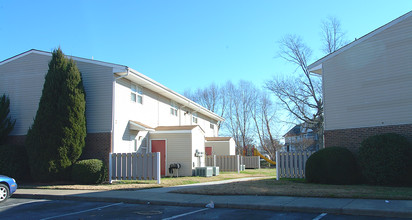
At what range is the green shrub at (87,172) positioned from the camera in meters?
16.0

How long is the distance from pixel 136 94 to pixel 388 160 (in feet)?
43.9

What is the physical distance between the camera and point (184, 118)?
28.2 m

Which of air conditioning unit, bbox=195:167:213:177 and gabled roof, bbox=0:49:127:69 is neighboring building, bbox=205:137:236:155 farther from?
gabled roof, bbox=0:49:127:69

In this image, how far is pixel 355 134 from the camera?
1559cm

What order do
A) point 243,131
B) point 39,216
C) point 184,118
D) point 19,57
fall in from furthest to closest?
point 243,131
point 184,118
point 19,57
point 39,216

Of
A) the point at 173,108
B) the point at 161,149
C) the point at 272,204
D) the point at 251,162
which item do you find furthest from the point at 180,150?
the point at 251,162

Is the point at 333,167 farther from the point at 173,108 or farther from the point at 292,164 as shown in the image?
the point at 173,108

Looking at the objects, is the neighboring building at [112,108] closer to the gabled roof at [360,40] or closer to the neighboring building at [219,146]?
the gabled roof at [360,40]

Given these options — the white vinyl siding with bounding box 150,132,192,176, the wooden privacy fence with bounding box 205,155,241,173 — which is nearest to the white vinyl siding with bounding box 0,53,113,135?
the white vinyl siding with bounding box 150,132,192,176

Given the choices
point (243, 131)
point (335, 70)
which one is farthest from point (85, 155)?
point (243, 131)

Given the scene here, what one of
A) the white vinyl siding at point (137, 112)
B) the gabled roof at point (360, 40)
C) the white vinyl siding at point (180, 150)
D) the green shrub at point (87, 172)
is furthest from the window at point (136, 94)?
the gabled roof at point (360, 40)

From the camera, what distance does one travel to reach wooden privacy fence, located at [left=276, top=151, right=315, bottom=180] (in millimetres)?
16844

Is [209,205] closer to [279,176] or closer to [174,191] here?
[174,191]

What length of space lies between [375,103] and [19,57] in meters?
18.8
